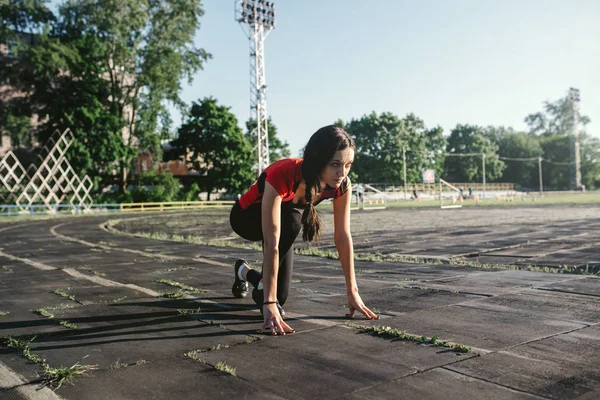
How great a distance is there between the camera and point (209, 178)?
5306 centimetres

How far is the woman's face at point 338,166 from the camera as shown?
3.22m

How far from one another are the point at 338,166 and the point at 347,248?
787 millimetres

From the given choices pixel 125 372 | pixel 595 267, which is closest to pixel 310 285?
pixel 125 372

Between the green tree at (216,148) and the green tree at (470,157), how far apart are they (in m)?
48.7

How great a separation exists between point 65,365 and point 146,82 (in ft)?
134

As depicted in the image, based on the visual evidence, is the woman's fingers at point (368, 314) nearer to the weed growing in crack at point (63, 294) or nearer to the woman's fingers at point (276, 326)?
the woman's fingers at point (276, 326)

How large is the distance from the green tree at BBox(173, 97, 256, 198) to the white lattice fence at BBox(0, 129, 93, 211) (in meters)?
15.0

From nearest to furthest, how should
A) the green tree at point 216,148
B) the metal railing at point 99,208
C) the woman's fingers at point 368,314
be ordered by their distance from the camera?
the woman's fingers at point 368,314
the metal railing at point 99,208
the green tree at point 216,148

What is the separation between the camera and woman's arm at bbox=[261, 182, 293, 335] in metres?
3.33

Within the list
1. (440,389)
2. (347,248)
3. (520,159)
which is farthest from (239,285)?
(520,159)

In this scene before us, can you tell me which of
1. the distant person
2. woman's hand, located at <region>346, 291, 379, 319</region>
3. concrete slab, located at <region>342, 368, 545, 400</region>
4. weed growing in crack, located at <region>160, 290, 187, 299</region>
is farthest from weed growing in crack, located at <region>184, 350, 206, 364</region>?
the distant person

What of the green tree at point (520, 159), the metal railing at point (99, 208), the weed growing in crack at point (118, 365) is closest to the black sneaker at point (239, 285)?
the weed growing in crack at point (118, 365)

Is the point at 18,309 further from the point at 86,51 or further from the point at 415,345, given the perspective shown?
the point at 86,51

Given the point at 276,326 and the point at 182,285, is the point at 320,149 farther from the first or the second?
the point at 182,285
